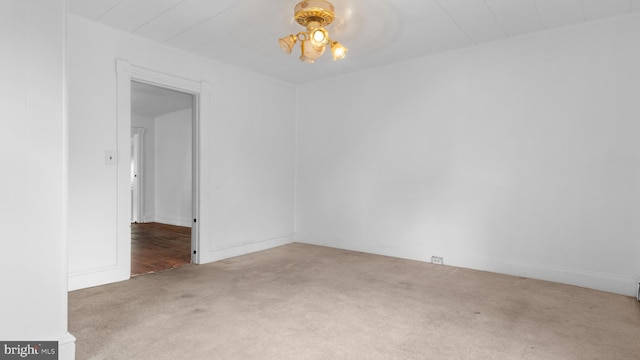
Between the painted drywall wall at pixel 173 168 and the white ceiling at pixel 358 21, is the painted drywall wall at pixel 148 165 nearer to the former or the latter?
the painted drywall wall at pixel 173 168

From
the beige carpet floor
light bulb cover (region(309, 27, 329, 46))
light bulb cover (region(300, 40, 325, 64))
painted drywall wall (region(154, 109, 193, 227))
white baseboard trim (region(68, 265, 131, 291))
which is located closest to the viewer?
the beige carpet floor

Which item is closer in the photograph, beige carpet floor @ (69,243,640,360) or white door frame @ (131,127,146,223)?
beige carpet floor @ (69,243,640,360)

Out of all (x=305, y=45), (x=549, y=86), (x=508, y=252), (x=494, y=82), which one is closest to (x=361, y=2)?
(x=305, y=45)

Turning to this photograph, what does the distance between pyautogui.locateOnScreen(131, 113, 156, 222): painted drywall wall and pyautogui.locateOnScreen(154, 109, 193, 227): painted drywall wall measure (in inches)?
3.1

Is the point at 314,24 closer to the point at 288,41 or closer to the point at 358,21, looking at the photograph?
the point at 288,41

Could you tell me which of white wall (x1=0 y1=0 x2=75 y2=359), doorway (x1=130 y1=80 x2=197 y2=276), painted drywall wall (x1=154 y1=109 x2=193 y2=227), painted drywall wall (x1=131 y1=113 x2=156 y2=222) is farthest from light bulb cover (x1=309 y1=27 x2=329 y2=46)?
painted drywall wall (x1=131 y1=113 x2=156 y2=222)

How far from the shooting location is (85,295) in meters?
3.13

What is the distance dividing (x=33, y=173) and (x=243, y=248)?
125 inches

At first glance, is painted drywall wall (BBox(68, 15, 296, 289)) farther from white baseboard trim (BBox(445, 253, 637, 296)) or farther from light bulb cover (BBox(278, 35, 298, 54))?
white baseboard trim (BBox(445, 253, 637, 296))

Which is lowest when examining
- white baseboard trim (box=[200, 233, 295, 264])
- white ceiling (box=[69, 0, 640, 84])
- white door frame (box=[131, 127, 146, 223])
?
white baseboard trim (box=[200, 233, 295, 264])

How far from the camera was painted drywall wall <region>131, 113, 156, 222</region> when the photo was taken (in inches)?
319

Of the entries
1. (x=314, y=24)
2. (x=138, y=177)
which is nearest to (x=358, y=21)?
(x=314, y=24)

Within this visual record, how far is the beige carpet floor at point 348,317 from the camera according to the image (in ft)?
7.20

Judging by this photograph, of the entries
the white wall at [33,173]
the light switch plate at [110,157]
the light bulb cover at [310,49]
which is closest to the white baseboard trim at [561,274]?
the light bulb cover at [310,49]
